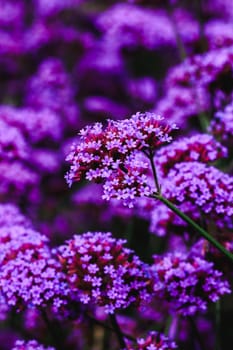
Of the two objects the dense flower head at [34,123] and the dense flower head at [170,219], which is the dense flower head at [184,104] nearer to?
the dense flower head at [34,123]

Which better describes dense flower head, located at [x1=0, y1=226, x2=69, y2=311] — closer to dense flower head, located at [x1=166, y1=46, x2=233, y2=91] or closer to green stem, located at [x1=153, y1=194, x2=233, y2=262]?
green stem, located at [x1=153, y1=194, x2=233, y2=262]

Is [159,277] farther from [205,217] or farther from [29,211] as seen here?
[29,211]

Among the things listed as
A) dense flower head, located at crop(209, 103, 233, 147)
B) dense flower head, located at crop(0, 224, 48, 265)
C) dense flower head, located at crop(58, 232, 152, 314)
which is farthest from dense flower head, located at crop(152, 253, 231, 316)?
dense flower head, located at crop(209, 103, 233, 147)

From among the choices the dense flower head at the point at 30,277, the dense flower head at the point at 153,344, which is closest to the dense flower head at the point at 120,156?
the dense flower head at the point at 30,277

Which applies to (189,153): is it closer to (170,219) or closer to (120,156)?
(170,219)

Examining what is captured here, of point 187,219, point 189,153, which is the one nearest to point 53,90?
point 189,153

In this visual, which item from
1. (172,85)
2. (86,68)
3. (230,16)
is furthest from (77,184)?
(230,16)
